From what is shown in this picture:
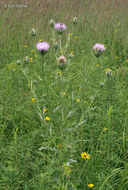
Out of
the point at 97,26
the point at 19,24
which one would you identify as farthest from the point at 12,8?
the point at 97,26

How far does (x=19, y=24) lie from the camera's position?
3.05 metres

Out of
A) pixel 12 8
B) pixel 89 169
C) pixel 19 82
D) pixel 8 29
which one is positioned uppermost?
pixel 12 8

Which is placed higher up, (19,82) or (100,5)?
(100,5)

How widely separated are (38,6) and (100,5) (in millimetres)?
985

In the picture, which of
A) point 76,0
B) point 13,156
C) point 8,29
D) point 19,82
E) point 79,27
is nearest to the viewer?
point 13,156

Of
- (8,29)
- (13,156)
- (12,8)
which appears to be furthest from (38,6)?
(13,156)

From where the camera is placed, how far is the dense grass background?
1.20 m

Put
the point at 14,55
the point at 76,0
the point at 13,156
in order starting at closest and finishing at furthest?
the point at 13,156
the point at 14,55
the point at 76,0

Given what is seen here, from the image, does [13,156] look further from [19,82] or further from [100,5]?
[100,5]

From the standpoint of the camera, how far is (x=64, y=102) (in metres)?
1.31

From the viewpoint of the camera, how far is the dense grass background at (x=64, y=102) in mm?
1202

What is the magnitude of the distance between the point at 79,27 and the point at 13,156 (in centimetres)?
240

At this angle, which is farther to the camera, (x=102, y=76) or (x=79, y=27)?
(x=79, y=27)

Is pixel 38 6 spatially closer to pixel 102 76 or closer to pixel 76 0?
pixel 76 0
